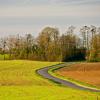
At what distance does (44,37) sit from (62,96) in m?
113

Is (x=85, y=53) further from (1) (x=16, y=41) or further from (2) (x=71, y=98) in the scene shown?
(2) (x=71, y=98)

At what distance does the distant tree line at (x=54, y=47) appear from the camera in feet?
457

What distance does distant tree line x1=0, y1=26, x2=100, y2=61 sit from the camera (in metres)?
139

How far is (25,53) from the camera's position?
146000 mm

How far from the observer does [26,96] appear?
38.3m

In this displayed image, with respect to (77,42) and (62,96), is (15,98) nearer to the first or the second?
(62,96)

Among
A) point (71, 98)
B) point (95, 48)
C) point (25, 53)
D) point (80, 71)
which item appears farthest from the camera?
point (25, 53)

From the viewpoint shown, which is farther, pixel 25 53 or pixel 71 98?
pixel 25 53

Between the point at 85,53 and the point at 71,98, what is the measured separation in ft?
348

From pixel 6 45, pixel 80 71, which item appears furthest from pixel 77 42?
pixel 80 71

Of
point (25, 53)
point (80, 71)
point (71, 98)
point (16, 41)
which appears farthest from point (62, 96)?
point (16, 41)

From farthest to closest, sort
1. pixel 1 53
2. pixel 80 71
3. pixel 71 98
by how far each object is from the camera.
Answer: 1. pixel 1 53
2. pixel 80 71
3. pixel 71 98

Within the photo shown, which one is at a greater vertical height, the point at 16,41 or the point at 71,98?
the point at 16,41

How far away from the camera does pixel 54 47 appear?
480 ft
